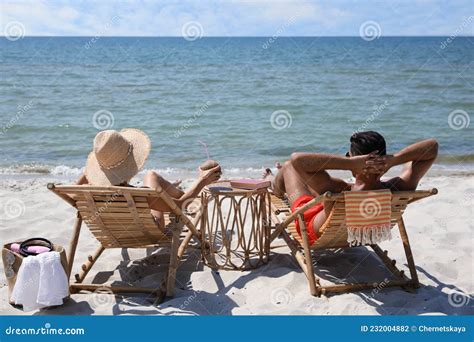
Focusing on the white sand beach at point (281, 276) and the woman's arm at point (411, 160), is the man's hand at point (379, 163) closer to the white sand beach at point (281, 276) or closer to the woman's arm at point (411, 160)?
the woman's arm at point (411, 160)

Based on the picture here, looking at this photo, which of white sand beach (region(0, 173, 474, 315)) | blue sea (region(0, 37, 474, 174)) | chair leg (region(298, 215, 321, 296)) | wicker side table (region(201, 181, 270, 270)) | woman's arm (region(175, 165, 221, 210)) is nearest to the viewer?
white sand beach (region(0, 173, 474, 315))

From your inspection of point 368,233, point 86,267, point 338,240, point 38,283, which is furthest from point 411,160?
point 38,283

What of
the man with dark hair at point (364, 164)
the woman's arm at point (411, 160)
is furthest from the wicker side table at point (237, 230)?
the woman's arm at point (411, 160)

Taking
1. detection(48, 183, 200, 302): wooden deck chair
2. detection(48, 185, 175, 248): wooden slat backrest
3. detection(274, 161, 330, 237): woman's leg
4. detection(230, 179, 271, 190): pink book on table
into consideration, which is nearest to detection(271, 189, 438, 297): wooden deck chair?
detection(274, 161, 330, 237): woman's leg

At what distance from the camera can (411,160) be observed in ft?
11.5

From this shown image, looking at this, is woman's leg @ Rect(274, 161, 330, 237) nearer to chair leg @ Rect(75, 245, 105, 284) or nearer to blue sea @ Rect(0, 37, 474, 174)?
blue sea @ Rect(0, 37, 474, 174)

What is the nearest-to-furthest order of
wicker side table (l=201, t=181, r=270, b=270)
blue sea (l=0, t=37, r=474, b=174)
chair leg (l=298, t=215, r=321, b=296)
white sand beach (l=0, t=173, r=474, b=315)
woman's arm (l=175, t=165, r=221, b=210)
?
white sand beach (l=0, t=173, r=474, b=315) < chair leg (l=298, t=215, r=321, b=296) < woman's arm (l=175, t=165, r=221, b=210) < wicker side table (l=201, t=181, r=270, b=270) < blue sea (l=0, t=37, r=474, b=174)

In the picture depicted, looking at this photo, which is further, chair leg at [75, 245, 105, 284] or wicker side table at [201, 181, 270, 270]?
wicker side table at [201, 181, 270, 270]

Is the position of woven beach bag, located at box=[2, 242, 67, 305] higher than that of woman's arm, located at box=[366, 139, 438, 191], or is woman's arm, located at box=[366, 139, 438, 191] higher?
woman's arm, located at box=[366, 139, 438, 191]

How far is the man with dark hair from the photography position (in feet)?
11.1

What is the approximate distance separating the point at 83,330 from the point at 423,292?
209cm

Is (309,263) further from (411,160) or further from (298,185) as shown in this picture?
(411,160)

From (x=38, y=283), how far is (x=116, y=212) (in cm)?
61

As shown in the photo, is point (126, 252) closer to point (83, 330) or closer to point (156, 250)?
point (156, 250)
